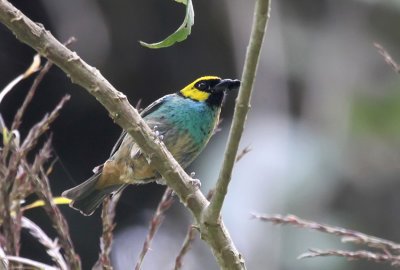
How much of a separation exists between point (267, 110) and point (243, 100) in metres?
4.72

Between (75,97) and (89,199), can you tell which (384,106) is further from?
(89,199)

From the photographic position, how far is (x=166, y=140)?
155 inches

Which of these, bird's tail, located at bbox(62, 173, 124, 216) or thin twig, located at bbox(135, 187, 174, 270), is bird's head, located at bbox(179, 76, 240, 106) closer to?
bird's tail, located at bbox(62, 173, 124, 216)

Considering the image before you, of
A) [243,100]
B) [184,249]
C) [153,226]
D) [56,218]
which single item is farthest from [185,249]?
[243,100]

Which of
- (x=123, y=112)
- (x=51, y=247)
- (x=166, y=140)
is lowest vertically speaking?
(x=51, y=247)

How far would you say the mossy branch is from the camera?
7.54 feet

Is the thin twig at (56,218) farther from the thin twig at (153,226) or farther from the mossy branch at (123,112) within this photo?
the mossy branch at (123,112)

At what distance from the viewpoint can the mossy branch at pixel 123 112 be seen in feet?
7.54

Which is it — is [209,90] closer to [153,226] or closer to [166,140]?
[166,140]

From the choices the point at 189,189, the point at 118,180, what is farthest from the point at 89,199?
the point at 189,189

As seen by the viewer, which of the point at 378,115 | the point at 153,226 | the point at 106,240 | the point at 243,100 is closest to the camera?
the point at 243,100

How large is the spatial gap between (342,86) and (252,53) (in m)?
5.58

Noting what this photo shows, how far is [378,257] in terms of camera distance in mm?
2348

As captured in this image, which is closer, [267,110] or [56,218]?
[56,218]
